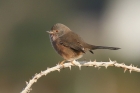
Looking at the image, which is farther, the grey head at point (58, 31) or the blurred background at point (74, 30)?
the blurred background at point (74, 30)

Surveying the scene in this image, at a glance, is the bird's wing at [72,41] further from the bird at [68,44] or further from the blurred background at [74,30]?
the blurred background at [74,30]

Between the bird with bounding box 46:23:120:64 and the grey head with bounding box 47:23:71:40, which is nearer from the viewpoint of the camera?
the bird with bounding box 46:23:120:64

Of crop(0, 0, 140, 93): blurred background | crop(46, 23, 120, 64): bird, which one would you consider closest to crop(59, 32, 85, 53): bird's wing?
crop(46, 23, 120, 64): bird

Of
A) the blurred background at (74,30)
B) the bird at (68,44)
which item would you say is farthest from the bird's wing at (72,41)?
the blurred background at (74,30)

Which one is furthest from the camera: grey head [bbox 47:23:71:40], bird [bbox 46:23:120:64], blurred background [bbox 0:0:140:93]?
blurred background [bbox 0:0:140:93]

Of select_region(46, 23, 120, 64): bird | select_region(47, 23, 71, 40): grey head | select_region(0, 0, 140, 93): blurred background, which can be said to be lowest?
select_region(46, 23, 120, 64): bird

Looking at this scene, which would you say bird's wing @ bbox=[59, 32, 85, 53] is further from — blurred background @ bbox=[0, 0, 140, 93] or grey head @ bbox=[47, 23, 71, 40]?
blurred background @ bbox=[0, 0, 140, 93]

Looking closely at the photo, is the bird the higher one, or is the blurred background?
the blurred background

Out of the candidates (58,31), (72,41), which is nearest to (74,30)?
(58,31)
